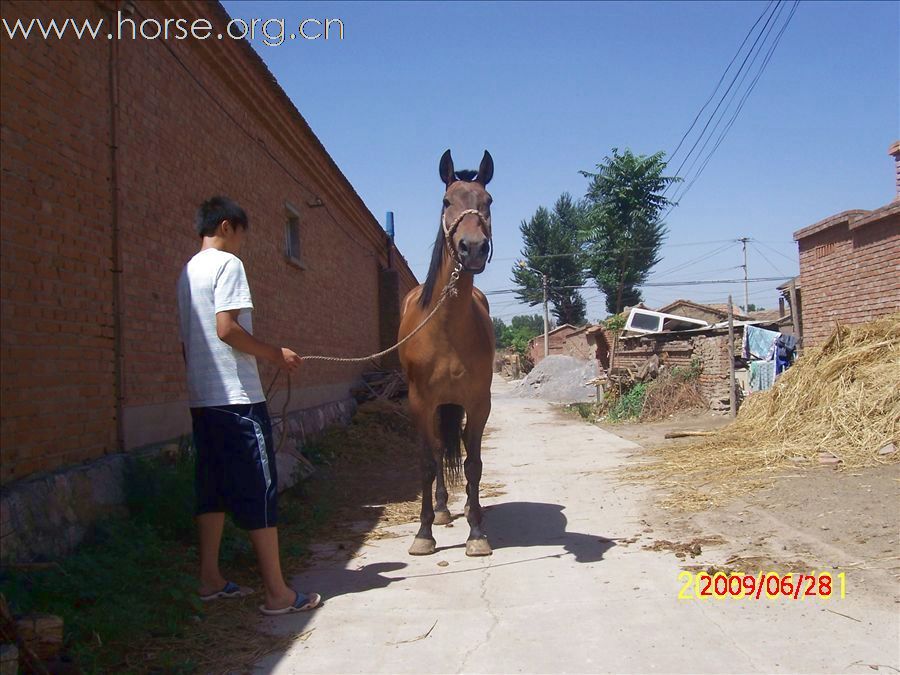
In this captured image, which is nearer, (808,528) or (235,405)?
(235,405)

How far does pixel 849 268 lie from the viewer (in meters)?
9.66

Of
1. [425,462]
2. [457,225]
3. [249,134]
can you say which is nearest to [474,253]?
[457,225]

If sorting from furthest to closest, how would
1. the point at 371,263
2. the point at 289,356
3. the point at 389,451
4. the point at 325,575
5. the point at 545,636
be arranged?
the point at 371,263 < the point at 389,451 < the point at 325,575 < the point at 289,356 < the point at 545,636

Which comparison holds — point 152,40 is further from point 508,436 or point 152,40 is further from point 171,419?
point 508,436

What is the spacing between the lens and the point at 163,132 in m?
5.75

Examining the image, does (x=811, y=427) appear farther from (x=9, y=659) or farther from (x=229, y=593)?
(x=9, y=659)

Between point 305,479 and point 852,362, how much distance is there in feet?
20.4

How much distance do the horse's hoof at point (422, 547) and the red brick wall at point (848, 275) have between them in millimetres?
6950

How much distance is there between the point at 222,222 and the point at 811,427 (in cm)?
671

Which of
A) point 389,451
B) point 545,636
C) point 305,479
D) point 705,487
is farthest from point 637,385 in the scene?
point 545,636

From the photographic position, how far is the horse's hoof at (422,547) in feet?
14.7

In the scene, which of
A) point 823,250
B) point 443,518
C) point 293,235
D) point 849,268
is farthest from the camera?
point 823,250

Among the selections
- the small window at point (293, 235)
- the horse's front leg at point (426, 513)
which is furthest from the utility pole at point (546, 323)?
the horse's front leg at point (426, 513)

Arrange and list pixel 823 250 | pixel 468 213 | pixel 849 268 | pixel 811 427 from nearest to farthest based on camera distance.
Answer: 1. pixel 468 213
2. pixel 811 427
3. pixel 849 268
4. pixel 823 250
